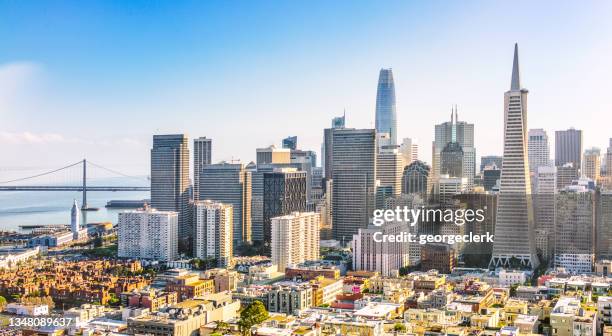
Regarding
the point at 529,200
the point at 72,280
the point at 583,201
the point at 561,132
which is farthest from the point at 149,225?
the point at 561,132

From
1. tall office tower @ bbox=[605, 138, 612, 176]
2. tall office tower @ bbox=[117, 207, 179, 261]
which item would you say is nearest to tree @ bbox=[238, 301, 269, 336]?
tall office tower @ bbox=[117, 207, 179, 261]

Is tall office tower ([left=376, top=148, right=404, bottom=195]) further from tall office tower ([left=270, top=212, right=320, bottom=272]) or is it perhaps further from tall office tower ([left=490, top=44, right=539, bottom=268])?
tall office tower ([left=490, top=44, right=539, bottom=268])

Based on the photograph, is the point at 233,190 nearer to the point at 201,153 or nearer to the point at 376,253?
the point at 201,153

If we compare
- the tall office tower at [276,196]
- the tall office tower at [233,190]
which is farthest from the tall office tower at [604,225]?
the tall office tower at [233,190]

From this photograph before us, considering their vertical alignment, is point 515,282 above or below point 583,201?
below

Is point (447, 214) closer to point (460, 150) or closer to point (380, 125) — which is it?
point (460, 150)

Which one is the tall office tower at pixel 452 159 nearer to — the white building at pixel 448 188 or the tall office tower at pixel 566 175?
the tall office tower at pixel 566 175

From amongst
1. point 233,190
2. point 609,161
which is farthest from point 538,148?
point 233,190
